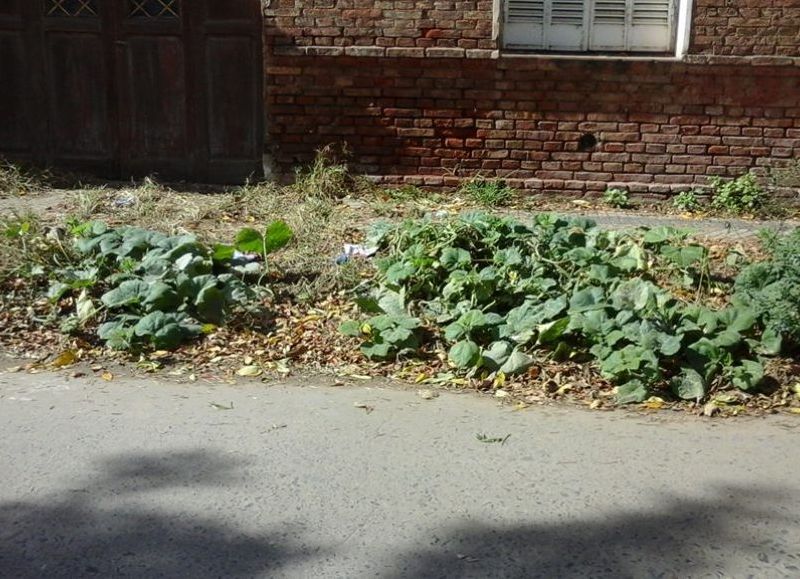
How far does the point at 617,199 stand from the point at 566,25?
1656 millimetres

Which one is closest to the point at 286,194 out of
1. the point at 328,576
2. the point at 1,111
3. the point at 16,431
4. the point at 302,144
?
the point at 302,144

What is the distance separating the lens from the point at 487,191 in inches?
361

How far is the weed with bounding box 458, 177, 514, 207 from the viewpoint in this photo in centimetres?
912

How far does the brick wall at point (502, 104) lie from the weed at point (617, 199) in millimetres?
93

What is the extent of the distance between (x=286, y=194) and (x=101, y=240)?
2.46 meters

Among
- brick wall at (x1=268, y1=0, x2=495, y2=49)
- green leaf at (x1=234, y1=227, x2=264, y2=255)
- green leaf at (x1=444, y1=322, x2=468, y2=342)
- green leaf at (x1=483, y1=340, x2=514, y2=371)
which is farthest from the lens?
brick wall at (x1=268, y1=0, x2=495, y2=49)

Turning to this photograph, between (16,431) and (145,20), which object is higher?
(145,20)

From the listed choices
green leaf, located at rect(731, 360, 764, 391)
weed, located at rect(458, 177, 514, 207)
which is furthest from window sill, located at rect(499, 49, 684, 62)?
green leaf, located at rect(731, 360, 764, 391)

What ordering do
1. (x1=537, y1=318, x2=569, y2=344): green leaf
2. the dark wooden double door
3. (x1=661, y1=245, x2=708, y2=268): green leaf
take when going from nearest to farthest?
(x1=537, y1=318, x2=569, y2=344): green leaf
(x1=661, y1=245, x2=708, y2=268): green leaf
the dark wooden double door

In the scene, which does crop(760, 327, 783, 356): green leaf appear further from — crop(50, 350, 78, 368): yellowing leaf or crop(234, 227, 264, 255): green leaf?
crop(50, 350, 78, 368): yellowing leaf

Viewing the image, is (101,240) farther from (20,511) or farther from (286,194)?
(20,511)

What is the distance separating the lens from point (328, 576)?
3682 millimetres

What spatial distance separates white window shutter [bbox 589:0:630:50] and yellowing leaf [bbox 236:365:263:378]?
5.04 meters

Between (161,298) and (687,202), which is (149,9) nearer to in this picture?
(161,298)
